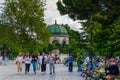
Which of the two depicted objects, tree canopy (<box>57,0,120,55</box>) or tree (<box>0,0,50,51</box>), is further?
tree (<box>0,0,50,51</box>)

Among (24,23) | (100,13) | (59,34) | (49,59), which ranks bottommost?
(49,59)

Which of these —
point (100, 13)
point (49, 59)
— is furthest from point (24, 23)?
point (100, 13)

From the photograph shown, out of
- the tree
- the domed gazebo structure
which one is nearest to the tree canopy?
the tree

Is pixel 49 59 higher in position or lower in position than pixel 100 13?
lower

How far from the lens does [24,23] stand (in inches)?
2815

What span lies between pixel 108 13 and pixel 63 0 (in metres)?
7.91

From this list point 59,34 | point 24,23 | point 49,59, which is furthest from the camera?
point 59,34

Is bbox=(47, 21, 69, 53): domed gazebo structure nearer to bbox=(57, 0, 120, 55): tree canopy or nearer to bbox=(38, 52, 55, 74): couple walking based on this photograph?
bbox=(57, 0, 120, 55): tree canopy

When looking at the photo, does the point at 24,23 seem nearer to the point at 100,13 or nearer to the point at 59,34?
the point at 100,13

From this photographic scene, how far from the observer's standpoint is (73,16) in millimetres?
37531

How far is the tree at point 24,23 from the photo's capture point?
7144cm

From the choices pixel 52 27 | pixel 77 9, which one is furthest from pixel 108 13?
pixel 52 27

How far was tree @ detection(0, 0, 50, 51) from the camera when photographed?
71.4m

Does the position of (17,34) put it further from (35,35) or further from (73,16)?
(73,16)
